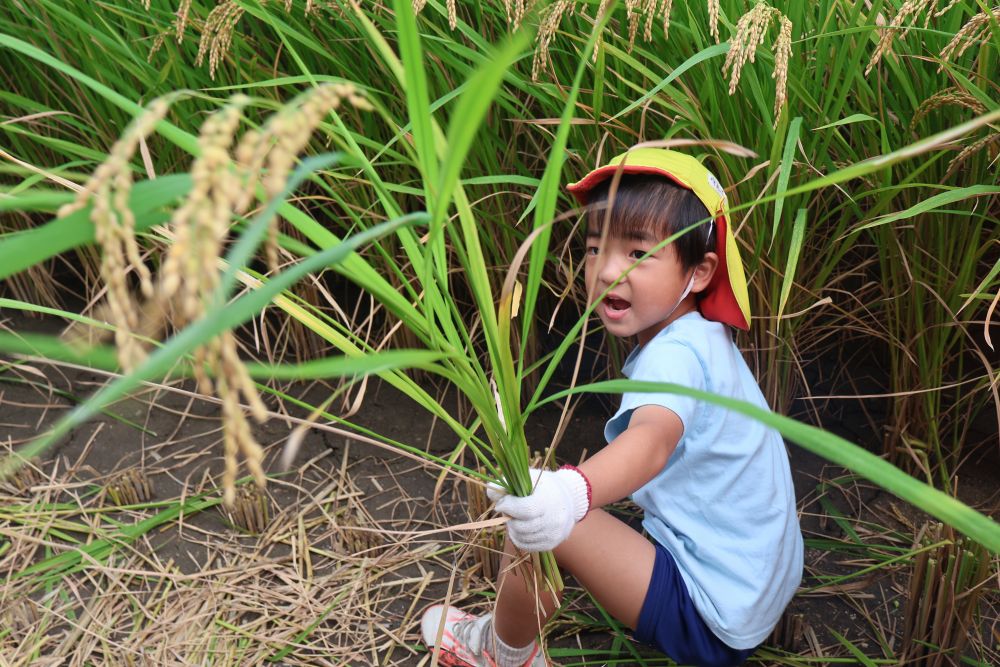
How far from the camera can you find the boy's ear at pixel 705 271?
4.50 ft

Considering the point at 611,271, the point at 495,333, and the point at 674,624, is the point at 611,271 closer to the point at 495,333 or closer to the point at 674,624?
the point at 495,333

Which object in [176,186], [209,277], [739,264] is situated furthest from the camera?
[739,264]

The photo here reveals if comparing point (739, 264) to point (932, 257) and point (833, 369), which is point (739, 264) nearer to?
point (932, 257)

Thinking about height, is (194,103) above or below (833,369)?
above

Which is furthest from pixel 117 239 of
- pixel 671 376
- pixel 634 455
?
pixel 671 376

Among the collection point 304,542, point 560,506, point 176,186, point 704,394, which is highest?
point 176,186

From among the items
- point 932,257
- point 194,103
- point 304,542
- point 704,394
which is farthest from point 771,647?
point 194,103

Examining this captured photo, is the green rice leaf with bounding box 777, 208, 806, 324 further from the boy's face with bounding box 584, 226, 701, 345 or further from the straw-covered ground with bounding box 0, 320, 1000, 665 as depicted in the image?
the straw-covered ground with bounding box 0, 320, 1000, 665

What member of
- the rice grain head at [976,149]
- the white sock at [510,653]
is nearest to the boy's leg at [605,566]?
the white sock at [510,653]

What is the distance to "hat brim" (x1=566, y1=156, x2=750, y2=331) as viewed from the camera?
4.35ft

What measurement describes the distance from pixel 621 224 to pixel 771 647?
766 millimetres

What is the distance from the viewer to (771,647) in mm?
1512

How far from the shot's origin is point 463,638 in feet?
5.09

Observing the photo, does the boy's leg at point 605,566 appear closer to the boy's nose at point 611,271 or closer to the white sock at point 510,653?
the white sock at point 510,653
